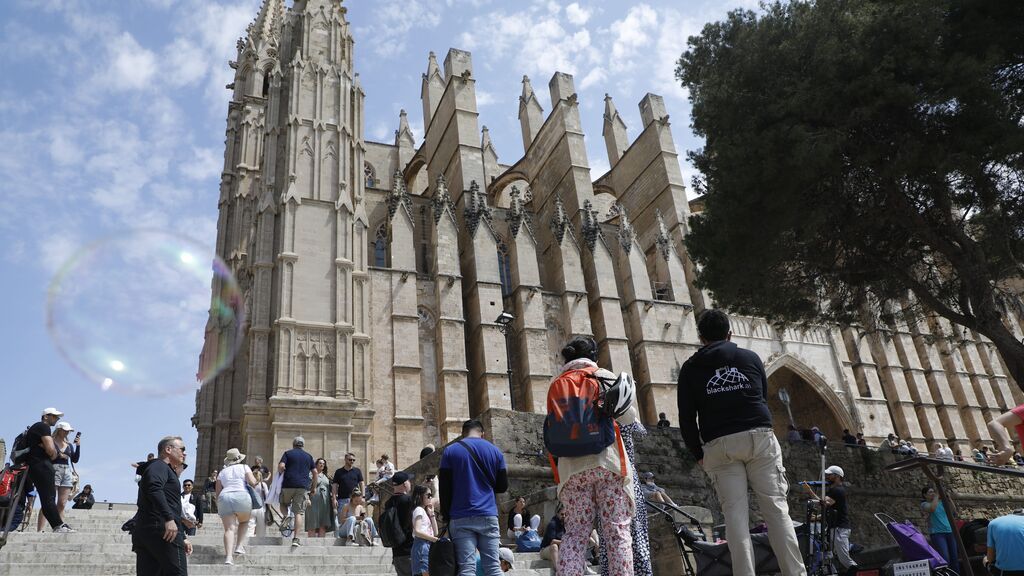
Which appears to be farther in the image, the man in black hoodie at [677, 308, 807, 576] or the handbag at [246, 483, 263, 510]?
the handbag at [246, 483, 263, 510]

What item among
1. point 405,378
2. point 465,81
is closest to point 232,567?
point 405,378

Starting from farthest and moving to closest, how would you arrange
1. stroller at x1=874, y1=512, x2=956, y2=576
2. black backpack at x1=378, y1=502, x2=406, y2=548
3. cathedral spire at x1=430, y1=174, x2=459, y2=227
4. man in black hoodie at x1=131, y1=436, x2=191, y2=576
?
cathedral spire at x1=430, y1=174, x2=459, y2=227 → black backpack at x1=378, y1=502, x2=406, y2=548 → stroller at x1=874, y1=512, x2=956, y2=576 → man in black hoodie at x1=131, y1=436, x2=191, y2=576

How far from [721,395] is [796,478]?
10185 mm

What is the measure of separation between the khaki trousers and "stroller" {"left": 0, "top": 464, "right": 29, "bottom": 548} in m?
5.84

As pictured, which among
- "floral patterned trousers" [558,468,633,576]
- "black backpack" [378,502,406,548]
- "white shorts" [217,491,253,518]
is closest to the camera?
"floral patterned trousers" [558,468,633,576]

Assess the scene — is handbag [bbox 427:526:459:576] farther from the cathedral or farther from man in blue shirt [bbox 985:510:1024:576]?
the cathedral

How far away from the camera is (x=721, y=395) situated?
3.83 m

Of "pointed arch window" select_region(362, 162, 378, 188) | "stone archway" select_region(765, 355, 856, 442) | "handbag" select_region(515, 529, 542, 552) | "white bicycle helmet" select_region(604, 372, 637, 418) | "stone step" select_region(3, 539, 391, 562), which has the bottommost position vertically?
"handbag" select_region(515, 529, 542, 552)

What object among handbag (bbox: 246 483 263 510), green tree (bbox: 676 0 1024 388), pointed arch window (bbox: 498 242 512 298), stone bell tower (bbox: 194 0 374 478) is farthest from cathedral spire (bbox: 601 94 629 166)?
handbag (bbox: 246 483 263 510)

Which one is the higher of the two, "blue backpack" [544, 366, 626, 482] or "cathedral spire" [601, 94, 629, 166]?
"cathedral spire" [601, 94, 629, 166]

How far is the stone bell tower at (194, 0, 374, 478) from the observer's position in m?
17.2

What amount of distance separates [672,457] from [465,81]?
17.2 metres

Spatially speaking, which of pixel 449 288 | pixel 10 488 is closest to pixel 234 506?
pixel 10 488

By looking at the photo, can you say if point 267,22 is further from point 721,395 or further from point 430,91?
point 721,395
